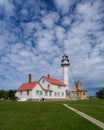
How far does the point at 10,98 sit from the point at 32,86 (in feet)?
18.5

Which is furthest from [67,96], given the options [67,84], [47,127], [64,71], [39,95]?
[47,127]

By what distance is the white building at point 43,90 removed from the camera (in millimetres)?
51781

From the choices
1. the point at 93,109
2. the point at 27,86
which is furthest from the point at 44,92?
the point at 93,109

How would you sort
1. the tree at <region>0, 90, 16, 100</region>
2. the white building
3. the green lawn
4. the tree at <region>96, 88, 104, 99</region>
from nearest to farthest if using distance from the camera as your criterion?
the green lawn → the tree at <region>0, 90, 16, 100</region> → the white building → the tree at <region>96, 88, 104, 99</region>

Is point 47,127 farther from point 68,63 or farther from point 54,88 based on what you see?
point 68,63

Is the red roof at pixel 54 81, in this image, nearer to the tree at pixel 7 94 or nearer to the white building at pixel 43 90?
the white building at pixel 43 90

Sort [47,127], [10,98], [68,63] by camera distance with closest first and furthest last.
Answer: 1. [47,127]
2. [10,98]
3. [68,63]

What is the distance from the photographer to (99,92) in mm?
55375

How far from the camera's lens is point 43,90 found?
2121 inches

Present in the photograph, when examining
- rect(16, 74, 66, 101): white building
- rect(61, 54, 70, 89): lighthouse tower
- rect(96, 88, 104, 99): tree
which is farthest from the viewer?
rect(61, 54, 70, 89): lighthouse tower

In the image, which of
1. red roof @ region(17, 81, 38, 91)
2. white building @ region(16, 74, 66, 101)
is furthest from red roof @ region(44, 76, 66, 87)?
red roof @ region(17, 81, 38, 91)

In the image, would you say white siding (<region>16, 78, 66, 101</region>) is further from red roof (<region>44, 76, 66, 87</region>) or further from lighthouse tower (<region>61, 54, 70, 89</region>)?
lighthouse tower (<region>61, 54, 70, 89</region>)

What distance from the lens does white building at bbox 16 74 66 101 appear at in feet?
170

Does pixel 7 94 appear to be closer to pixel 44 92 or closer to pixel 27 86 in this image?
pixel 27 86
